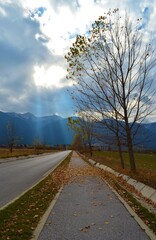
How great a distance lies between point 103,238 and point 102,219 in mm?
1768

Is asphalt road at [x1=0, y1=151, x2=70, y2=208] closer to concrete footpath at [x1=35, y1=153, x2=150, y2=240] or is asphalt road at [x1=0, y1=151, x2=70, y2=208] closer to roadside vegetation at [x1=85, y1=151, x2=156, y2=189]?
concrete footpath at [x1=35, y1=153, x2=150, y2=240]

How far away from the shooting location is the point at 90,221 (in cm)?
793

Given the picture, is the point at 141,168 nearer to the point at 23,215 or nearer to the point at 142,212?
the point at 142,212

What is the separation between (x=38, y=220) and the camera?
811 cm

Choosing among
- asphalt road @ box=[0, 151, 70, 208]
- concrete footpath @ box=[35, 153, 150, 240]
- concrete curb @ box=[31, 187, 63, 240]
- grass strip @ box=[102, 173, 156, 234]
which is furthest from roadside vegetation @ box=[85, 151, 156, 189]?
asphalt road @ box=[0, 151, 70, 208]

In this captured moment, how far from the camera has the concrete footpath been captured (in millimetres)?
6621

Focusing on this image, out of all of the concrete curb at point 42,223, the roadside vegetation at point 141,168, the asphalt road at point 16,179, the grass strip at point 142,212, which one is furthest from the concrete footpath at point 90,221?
the roadside vegetation at point 141,168

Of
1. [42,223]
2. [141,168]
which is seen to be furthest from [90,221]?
[141,168]

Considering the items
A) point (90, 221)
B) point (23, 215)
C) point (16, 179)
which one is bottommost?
point (90, 221)

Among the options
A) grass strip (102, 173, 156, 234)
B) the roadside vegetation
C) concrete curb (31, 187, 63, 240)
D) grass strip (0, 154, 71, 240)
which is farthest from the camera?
the roadside vegetation

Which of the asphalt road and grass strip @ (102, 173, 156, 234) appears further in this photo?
the asphalt road

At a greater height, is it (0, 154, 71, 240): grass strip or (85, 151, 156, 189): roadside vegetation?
(85, 151, 156, 189): roadside vegetation

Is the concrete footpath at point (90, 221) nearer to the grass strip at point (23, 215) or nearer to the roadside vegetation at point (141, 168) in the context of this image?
the grass strip at point (23, 215)

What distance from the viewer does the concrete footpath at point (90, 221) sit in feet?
21.7
